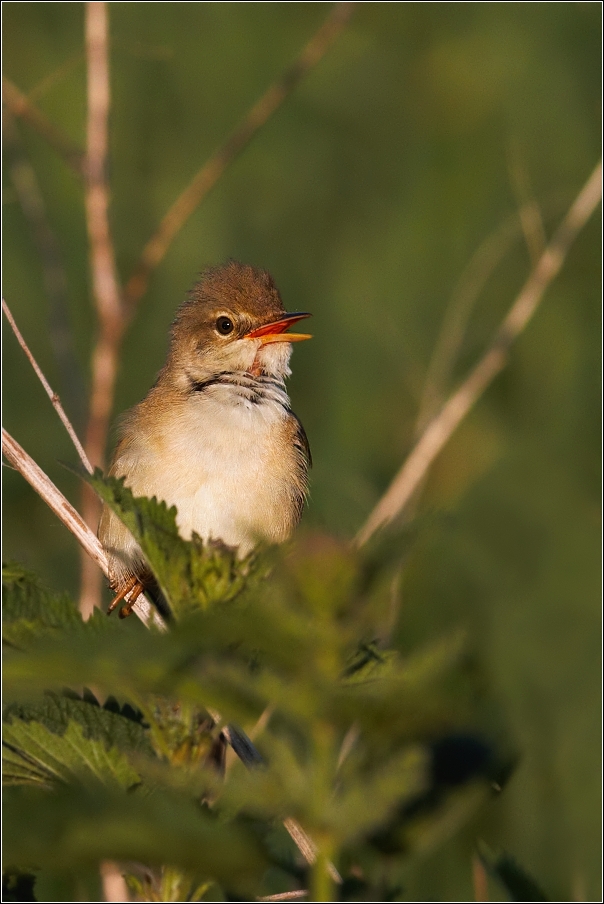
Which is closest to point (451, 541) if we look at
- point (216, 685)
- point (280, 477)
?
point (280, 477)

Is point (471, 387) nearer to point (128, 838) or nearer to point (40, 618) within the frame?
point (40, 618)

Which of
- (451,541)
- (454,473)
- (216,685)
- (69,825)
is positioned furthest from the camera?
(454,473)

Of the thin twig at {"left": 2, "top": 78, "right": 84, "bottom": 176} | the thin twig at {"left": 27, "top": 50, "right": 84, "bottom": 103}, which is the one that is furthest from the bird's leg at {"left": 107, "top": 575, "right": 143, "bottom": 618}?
the thin twig at {"left": 2, "top": 78, "right": 84, "bottom": 176}

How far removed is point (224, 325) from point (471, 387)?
935 mm

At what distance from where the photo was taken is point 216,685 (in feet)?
4.01

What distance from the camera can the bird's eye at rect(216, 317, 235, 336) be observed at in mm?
4355

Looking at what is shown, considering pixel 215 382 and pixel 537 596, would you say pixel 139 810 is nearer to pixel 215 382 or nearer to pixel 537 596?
pixel 537 596

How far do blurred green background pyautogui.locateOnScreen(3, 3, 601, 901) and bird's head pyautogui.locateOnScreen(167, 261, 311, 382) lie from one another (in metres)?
0.66

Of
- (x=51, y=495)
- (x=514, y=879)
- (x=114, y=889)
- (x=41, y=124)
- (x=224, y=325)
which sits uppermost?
(x=41, y=124)

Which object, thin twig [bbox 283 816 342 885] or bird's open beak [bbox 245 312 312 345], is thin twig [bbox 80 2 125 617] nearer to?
bird's open beak [bbox 245 312 312 345]

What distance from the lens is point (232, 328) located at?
436 cm

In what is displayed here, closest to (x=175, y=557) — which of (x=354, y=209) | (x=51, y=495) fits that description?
(x=51, y=495)

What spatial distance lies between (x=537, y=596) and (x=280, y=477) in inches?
35.1

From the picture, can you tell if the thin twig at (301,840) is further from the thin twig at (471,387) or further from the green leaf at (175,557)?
the thin twig at (471,387)
